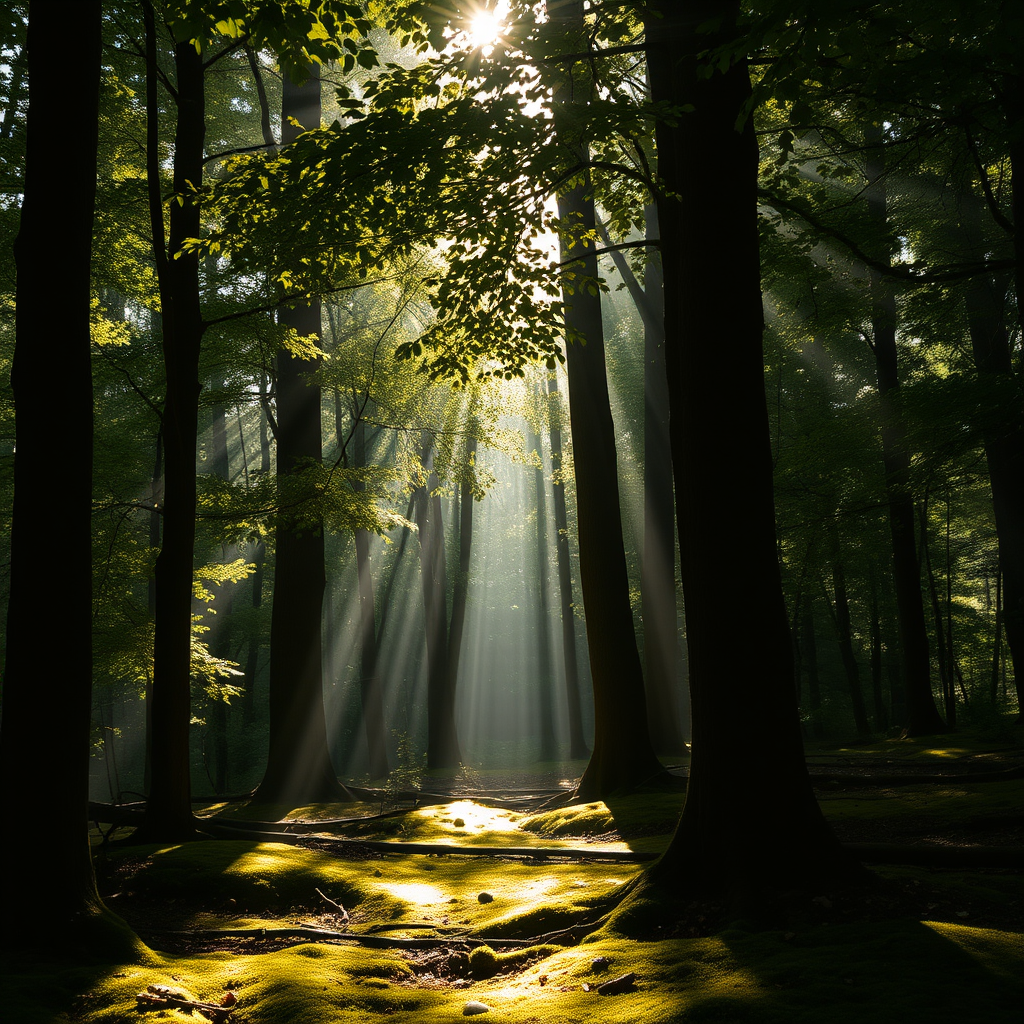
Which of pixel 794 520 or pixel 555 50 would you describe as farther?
pixel 794 520

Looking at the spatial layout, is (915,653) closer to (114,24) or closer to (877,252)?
(877,252)

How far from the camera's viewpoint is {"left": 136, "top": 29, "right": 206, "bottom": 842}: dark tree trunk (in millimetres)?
6949

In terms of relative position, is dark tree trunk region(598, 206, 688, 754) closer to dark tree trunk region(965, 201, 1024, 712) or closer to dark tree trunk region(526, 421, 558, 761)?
dark tree trunk region(965, 201, 1024, 712)

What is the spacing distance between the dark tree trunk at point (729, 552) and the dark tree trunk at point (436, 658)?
1484 centimetres

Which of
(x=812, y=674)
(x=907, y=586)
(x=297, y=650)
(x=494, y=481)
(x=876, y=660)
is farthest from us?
(x=812, y=674)

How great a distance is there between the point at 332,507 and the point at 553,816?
184 inches

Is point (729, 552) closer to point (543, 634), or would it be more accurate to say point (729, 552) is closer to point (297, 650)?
point (297, 650)

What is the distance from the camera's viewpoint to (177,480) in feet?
24.2

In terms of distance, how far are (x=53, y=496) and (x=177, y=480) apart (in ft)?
12.4

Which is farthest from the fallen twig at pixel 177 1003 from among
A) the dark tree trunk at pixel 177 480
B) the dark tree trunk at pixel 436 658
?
the dark tree trunk at pixel 436 658

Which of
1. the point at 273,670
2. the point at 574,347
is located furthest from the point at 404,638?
the point at 574,347

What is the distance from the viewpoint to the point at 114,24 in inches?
320

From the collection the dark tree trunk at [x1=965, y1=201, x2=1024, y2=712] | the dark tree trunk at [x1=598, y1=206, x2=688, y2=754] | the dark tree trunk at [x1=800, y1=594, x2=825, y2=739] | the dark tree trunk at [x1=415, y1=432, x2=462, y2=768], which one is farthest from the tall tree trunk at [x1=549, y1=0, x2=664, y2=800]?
the dark tree trunk at [x1=800, y1=594, x2=825, y2=739]

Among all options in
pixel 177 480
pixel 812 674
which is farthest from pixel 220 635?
pixel 177 480
